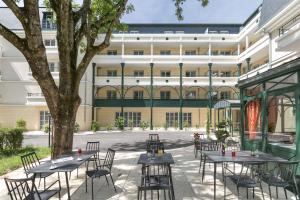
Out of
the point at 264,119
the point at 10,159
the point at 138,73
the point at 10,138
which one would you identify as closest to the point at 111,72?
the point at 138,73

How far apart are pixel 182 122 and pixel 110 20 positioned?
2553 centimetres

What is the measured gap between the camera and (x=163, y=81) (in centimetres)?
3625

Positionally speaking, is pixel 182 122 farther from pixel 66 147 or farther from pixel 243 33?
pixel 66 147

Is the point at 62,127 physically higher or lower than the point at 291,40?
lower

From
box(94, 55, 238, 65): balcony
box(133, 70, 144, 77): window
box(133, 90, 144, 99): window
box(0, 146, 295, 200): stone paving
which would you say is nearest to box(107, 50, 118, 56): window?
box(94, 55, 238, 65): balcony

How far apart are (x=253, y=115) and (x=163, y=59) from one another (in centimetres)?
2572

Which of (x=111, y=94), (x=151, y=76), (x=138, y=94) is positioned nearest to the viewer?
(x=151, y=76)

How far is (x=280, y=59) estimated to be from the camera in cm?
1775

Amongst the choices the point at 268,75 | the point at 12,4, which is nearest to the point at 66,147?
the point at 12,4

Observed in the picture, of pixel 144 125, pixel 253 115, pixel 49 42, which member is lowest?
pixel 144 125

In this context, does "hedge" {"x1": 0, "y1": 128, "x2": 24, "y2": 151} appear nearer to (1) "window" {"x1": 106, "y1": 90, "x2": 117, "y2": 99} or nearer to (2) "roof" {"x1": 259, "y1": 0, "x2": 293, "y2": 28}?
(2) "roof" {"x1": 259, "y1": 0, "x2": 293, "y2": 28}

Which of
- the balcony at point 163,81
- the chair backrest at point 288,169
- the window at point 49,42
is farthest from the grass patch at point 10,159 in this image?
the window at point 49,42

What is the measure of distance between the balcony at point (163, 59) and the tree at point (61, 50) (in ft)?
79.8

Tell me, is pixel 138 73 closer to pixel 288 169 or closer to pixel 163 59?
pixel 163 59
